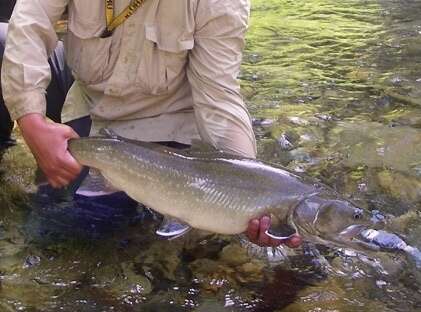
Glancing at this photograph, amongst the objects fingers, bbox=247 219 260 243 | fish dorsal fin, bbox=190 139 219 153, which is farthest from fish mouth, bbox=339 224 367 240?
fish dorsal fin, bbox=190 139 219 153

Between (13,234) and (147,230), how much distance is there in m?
0.62

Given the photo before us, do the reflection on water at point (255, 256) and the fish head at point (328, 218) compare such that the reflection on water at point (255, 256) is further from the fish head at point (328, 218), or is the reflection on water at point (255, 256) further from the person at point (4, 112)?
the fish head at point (328, 218)

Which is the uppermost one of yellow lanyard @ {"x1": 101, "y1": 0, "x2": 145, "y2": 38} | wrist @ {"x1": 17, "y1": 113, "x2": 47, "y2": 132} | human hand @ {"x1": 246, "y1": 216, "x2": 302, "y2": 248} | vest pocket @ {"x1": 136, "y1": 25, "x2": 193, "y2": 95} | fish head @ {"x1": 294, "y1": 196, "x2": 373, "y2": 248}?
yellow lanyard @ {"x1": 101, "y1": 0, "x2": 145, "y2": 38}

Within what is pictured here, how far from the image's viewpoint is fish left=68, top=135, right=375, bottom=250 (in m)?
2.46

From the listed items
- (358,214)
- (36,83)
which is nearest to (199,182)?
(358,214)

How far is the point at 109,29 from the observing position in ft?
9.46

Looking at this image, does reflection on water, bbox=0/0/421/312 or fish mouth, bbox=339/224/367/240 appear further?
reflection on water, bbox=0/0/421/312

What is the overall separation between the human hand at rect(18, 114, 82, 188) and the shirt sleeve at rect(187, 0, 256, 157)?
Result: 0.60 m

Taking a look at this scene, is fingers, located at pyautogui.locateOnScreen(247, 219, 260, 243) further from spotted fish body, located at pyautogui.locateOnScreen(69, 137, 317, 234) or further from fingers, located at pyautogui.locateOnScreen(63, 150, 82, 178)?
fingers, located at pyautogui.locateOnScreen(63, 150, 82, 178)

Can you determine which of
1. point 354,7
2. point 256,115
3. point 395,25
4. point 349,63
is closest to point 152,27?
point 256,115

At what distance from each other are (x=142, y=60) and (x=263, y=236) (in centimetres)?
96

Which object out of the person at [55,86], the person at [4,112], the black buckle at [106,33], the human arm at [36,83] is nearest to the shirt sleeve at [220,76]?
the black buckle at [106,33]

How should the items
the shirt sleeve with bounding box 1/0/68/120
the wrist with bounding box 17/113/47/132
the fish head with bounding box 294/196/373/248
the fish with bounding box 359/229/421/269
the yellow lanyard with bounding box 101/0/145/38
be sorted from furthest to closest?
the fish with bounding box 359/229/421/269, the yellow lanyard with bounding box 101/0/145/38, the shirt sleeve with bounding box 1/0/68/120, the wrist with bounding box 17/113/47/132, the fish head with bounding box 294/196/373/248

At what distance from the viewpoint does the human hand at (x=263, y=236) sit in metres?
2.47
